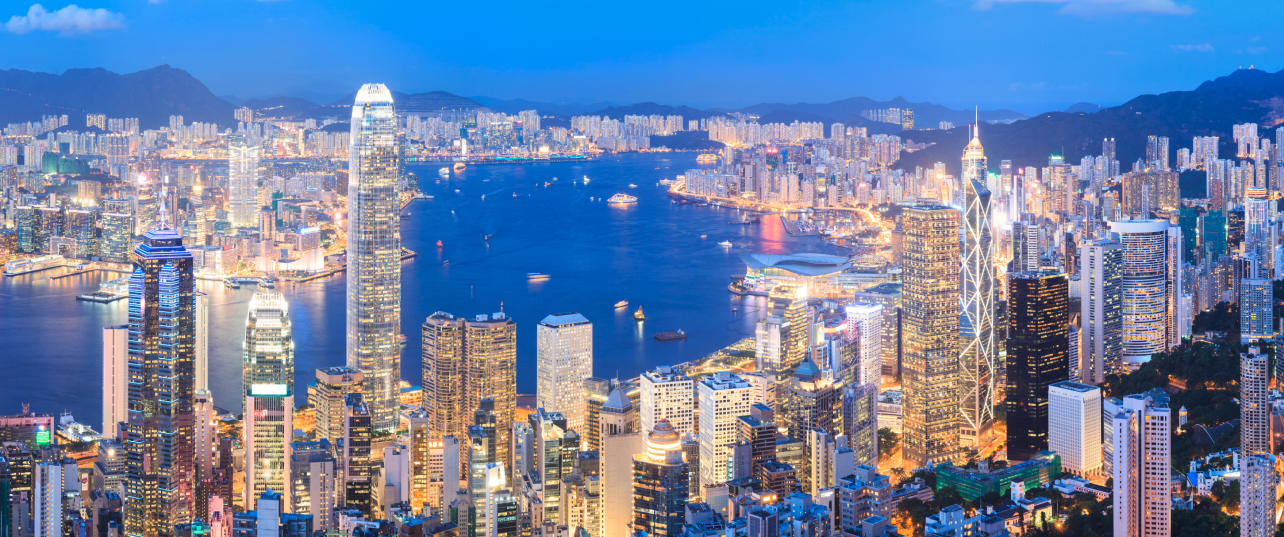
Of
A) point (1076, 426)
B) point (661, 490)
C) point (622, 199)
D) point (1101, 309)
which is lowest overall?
point (661, 490)

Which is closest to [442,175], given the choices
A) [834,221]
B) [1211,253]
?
[834,221]

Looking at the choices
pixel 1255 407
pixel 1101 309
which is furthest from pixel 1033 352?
pixel 1255 407

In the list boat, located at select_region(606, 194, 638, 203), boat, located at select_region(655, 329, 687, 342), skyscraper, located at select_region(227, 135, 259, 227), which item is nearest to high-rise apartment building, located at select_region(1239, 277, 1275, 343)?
boat, located at select_region(655, 329, 687, 342)

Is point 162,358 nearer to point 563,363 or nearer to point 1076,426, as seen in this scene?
point 563,363

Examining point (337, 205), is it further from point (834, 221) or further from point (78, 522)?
point (78, 522)

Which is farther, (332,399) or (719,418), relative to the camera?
(332,399)

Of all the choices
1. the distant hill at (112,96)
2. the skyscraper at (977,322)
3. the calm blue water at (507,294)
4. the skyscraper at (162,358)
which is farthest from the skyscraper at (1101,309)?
the distant hill at (112,96)

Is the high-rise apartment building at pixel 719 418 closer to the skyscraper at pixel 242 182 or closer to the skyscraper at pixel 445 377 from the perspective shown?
the skyscraper at pixel 445 377
